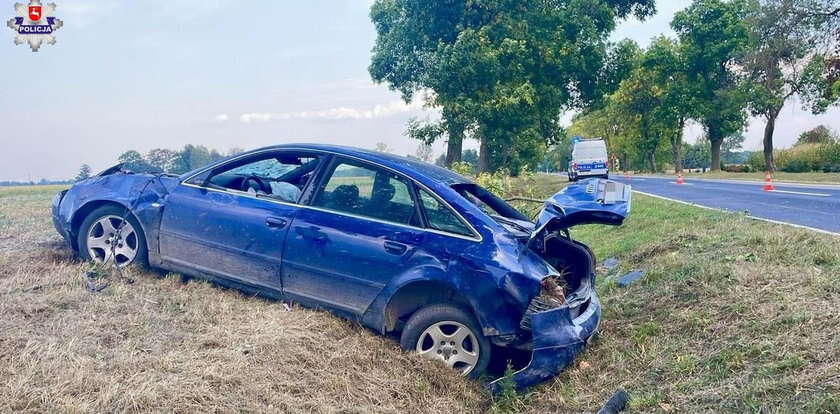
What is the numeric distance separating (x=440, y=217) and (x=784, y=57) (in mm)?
35377

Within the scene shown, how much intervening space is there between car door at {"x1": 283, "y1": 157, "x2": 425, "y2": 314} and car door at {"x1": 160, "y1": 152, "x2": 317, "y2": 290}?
16cm

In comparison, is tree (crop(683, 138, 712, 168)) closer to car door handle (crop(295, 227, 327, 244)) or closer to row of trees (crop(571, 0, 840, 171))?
row of trees (crop(571, 0, 840, 171))

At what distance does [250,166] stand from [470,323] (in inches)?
93.0

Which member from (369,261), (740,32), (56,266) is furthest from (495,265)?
(740,32)

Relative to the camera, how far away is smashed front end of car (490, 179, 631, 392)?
3.75 metres

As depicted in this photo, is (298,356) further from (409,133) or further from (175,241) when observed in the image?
(409,133)

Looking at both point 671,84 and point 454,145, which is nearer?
point 454,145

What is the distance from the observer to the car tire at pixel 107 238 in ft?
15.5

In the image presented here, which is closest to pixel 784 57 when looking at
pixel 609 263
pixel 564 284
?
pixel 609 263

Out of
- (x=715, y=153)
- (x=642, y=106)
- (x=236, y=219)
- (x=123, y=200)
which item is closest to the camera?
(x=236, y=219)

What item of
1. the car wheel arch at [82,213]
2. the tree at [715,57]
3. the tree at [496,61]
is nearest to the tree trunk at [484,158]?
the tree at [496,61]

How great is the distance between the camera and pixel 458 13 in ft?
59.0

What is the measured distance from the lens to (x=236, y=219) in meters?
4.37

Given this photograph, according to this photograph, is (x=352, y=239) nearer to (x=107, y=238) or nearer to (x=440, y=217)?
(x=440, y=217)
